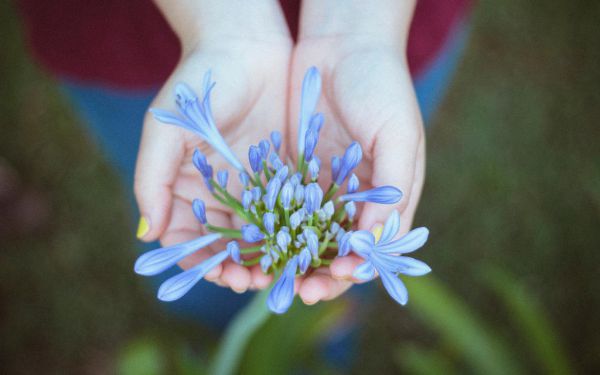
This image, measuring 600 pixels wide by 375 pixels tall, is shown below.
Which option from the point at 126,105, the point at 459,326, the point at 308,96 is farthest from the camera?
the point at 459,326

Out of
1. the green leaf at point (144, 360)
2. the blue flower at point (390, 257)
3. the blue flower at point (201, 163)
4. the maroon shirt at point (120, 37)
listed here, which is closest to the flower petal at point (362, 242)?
the blue flower at point (390, 257)

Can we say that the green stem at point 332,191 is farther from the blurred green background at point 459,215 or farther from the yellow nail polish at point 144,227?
the blurred green background at point 459,215

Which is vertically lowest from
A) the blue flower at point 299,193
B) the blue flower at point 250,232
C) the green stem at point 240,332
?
the green stem at point 240,332

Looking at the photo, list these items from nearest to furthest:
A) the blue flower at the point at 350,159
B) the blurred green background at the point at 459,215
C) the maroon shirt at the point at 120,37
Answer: the blue flower at the point at 350,159, the maroon shirt at the point at 120,37, the blurred green background at the point at 459,215

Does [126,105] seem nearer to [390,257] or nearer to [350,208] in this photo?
[350,208]

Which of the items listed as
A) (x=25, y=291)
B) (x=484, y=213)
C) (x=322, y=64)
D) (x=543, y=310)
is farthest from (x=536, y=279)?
(x=25, y=291)

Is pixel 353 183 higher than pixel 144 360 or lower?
higher

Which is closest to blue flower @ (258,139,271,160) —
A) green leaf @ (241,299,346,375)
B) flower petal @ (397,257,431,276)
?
flower petal @ (397,257,431,276)

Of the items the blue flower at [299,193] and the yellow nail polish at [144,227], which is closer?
the blue flower at [299,193]

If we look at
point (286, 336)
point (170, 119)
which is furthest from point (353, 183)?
point (286, 336)
